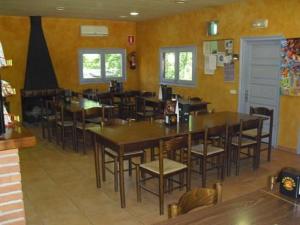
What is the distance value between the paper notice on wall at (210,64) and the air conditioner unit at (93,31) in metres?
3.19

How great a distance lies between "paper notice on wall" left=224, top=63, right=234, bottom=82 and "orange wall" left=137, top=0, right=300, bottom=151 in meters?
0.10

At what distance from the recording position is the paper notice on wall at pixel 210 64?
6.68 m

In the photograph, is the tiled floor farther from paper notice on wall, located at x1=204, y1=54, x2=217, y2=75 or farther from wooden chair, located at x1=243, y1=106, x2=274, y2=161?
paper notice on wall, located at x1=204, y1=54, x2=217, y2=75

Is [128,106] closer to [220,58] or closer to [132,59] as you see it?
[132,59]

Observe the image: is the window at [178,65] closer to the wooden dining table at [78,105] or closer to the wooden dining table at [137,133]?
the wooden dining table at [78,105]

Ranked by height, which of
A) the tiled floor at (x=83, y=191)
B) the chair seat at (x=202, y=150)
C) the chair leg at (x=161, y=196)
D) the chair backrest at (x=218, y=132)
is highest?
the chair backrest at (x=218, y=132)

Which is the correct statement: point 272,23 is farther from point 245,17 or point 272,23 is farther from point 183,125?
point 183,125

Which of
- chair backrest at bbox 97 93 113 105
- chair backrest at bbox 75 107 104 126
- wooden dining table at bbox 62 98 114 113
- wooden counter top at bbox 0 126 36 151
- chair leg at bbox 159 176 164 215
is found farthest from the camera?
chair backrest at bbox 97 93 113 105

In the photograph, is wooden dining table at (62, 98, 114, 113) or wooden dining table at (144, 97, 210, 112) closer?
wooden dining table at (62, 98, 114, 113)

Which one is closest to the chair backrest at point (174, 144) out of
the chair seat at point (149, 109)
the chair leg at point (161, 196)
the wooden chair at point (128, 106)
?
the chair leg at point (161, 196)

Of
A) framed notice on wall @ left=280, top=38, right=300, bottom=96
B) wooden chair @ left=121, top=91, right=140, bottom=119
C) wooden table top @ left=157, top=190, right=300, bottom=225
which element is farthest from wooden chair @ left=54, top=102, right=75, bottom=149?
wooden table top @ left=157, top=190, right=300, bottom=225

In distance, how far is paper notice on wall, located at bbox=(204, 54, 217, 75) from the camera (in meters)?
6.68

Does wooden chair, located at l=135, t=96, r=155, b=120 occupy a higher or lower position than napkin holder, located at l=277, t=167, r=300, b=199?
lower

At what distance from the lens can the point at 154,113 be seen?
662 cm
